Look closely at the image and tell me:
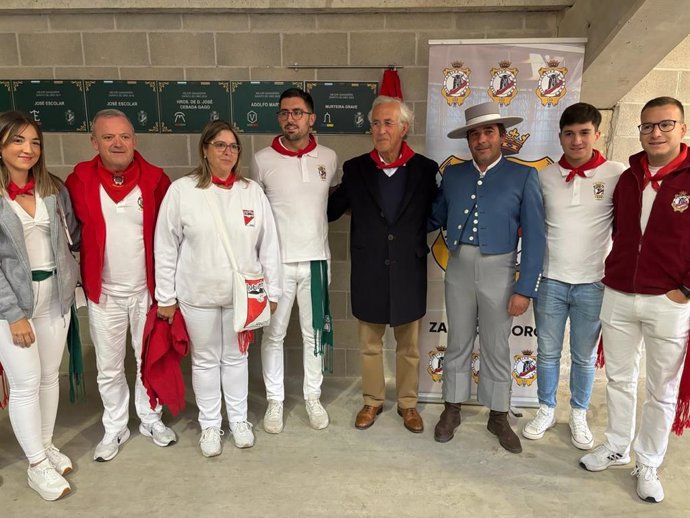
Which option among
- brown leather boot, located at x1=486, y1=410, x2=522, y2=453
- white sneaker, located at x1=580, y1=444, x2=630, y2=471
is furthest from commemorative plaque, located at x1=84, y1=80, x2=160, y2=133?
white sneaker, located at x1=580, y1=444, x2=630, y2=471

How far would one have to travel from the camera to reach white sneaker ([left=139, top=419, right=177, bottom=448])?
2598 millimetres

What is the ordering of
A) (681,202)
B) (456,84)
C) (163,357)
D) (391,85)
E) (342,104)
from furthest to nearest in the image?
(342,104), (391,85), (456,84), (163,357), (681,202)

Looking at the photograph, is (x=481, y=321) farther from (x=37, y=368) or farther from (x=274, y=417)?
(x=37, y=368)

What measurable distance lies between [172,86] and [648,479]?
322 centimetres

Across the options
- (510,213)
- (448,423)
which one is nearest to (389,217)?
(510,213)

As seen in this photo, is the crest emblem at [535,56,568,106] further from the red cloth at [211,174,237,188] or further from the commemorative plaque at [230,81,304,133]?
the red cloth at [211,174,237,188]

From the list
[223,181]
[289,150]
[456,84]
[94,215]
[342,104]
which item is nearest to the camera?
[94,215]

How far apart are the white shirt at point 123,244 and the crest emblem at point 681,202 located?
2.25 m

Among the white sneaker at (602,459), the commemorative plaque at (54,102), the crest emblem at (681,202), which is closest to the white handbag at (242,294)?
the commemorative plaque at (54,102)

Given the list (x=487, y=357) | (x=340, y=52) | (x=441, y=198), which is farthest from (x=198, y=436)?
(x=340, y=52)

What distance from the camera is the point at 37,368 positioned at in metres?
2.16

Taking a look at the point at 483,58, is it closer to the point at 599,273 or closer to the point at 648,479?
the point at 599,273

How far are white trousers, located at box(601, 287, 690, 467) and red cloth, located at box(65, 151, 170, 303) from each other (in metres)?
2.10

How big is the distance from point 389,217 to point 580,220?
893 millimetres
